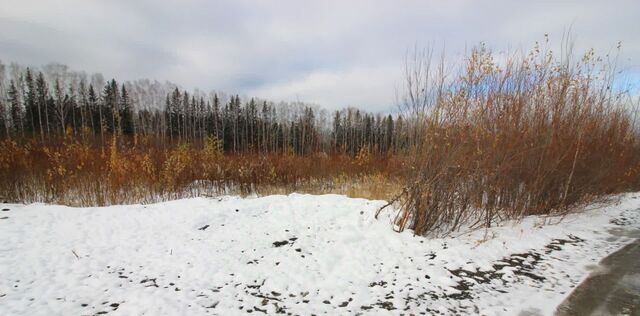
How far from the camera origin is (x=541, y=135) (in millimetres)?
6441

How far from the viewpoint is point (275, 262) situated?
4262 millimetres

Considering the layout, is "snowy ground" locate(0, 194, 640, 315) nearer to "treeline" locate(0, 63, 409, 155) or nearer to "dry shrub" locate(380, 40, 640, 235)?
"dry shrub" locate(380, 40, 640, 235)

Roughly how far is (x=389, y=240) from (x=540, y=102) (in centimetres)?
483

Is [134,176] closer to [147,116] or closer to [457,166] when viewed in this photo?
[457,166]

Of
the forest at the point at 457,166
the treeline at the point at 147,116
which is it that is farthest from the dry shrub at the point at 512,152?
the treeline at the point at 147,116

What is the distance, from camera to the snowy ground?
3203mm

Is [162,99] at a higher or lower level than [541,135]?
higher

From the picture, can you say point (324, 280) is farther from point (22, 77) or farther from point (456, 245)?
point (22, 77)

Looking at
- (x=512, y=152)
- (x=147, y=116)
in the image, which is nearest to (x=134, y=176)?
(x=512, y=152)

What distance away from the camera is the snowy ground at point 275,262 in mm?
3203

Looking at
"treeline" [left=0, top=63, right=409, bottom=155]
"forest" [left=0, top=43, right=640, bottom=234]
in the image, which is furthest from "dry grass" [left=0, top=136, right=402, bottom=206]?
"treeline" [left=0, top=63, right=409, bottom=155]

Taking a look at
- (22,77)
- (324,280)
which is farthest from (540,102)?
(22,77)

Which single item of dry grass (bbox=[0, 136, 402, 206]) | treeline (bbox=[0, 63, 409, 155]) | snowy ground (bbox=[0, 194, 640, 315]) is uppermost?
treeline (bbox=[0, 63, 409, 155])

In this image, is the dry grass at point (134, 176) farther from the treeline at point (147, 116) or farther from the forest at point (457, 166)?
the treeline at point (147, 116)
